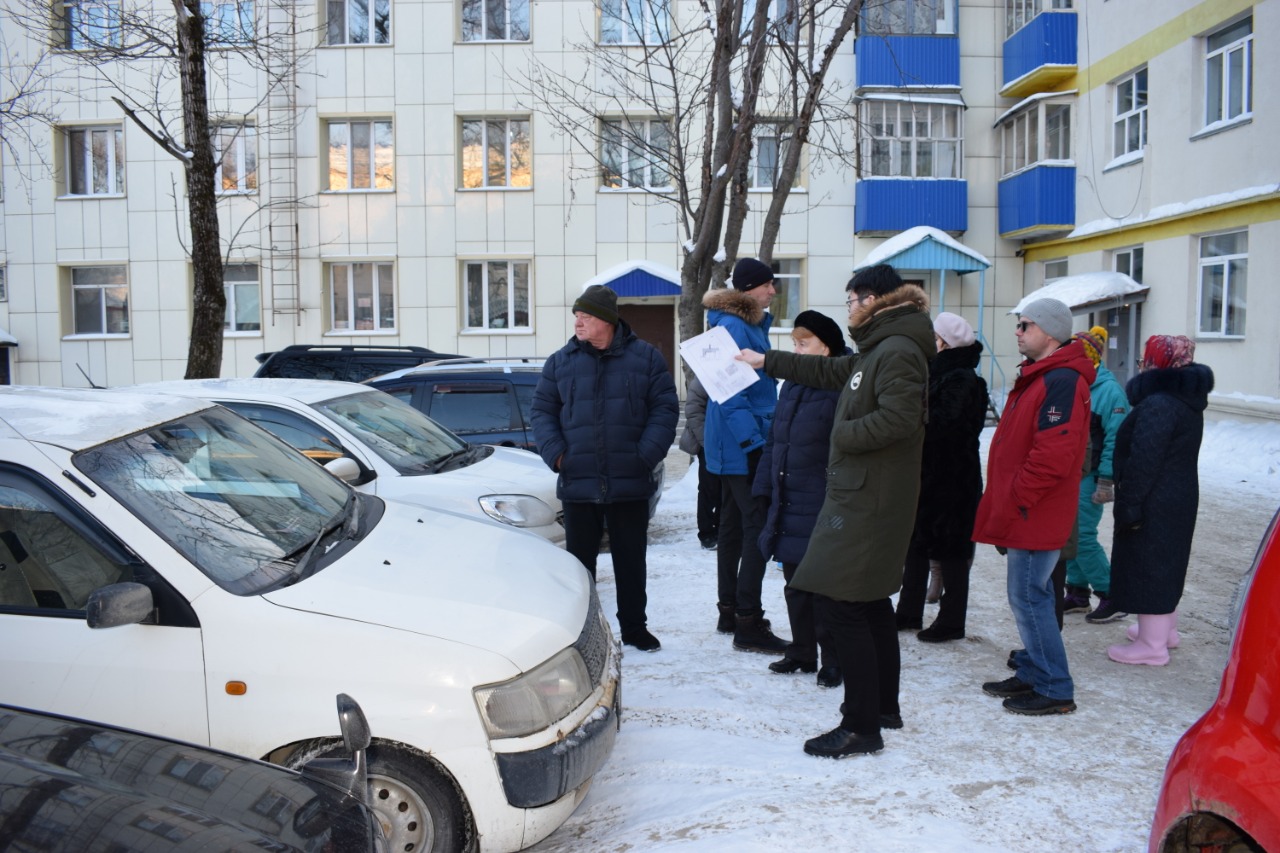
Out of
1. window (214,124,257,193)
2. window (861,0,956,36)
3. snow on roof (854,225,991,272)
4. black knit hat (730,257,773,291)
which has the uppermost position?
window (861,0,956,36)

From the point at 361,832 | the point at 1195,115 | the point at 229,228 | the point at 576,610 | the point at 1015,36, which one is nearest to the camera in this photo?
the point at 361,832

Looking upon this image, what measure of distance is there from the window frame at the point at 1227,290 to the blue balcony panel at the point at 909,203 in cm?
539

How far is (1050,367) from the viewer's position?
4199mm

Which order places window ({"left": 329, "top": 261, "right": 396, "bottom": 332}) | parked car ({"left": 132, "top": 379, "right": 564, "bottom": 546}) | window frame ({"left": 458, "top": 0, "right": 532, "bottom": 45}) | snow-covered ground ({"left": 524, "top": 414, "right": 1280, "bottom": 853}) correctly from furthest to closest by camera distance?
window ({"left": 329, "top": 261, "right": 396, "bottom": 332}) → window frame ({"left": 458, "top": 0, "right": 532, "bottom": 45}) → parked car ({"left": 132, "top": 379, "right": 564, "bottom": 546}) → snow-covered ground ({"left": 524, "top": 414, "right": 1280, "bottom": 853})

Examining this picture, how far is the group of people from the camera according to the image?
3.80 meters

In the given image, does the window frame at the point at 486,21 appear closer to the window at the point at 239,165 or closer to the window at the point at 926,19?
the window at the point at 239,165

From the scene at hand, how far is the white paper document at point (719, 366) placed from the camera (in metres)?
4.59

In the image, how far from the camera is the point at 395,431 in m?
6.52

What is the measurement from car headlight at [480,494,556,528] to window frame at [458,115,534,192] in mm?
15137

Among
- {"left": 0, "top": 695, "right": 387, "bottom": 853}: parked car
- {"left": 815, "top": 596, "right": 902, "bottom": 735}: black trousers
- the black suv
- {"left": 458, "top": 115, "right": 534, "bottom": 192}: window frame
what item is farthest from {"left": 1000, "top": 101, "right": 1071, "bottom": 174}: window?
{"left": 0, "top": 695, "right": 387, "bottom": 853}: parked car

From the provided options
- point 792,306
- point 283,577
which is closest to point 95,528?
point 283,577

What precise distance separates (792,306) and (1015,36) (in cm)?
692

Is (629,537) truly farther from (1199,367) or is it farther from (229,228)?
(229,228)

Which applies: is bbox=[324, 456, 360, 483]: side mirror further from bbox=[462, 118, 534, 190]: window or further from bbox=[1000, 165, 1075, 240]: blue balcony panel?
bbox=[1000, 165, 1075, 240]: blue balcony panel
